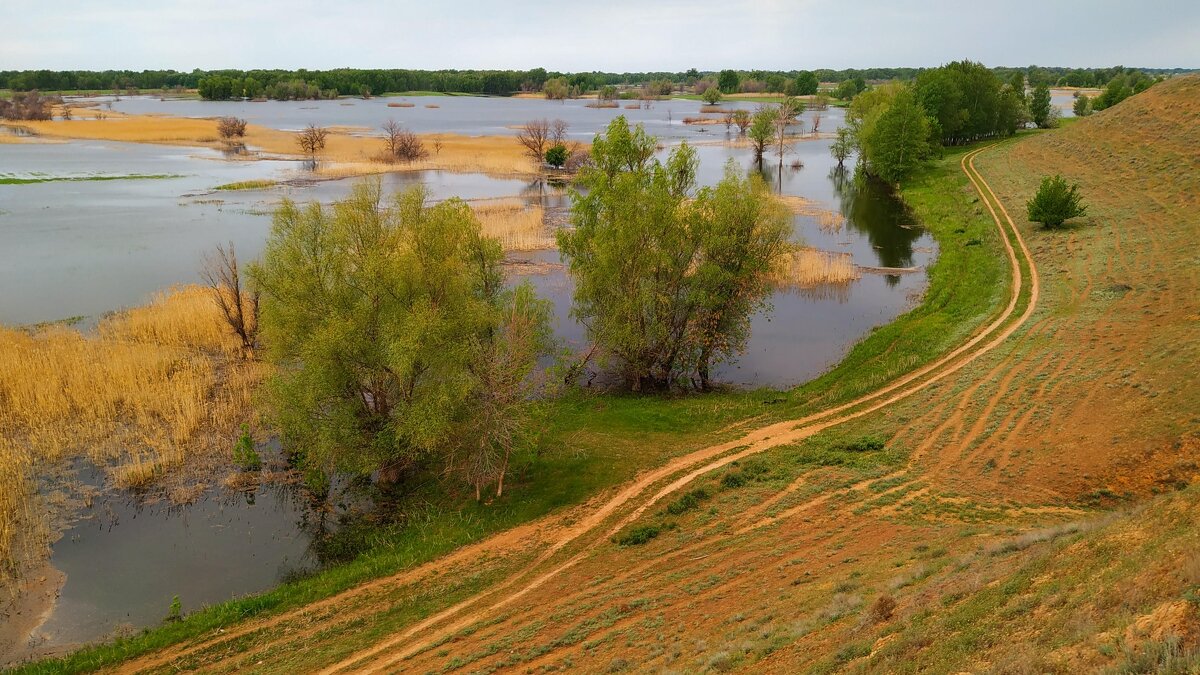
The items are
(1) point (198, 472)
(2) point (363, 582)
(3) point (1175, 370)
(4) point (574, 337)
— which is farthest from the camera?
(4) point (574, 337)

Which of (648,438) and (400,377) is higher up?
(400,377)

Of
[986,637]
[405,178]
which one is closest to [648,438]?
[986,637]

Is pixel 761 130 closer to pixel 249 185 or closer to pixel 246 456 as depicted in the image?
pixel 249 185

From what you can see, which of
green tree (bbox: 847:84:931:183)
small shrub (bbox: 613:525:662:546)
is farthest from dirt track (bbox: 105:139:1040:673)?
green tree (bbox: 847:84:931:183)

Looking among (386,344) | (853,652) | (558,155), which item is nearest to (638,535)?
(853,652)

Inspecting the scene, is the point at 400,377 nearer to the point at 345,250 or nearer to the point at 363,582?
the point at 345,250

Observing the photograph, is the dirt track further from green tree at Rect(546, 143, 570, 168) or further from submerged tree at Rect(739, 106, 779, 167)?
submerged tree at Rect(739, 106, 779, 167)
